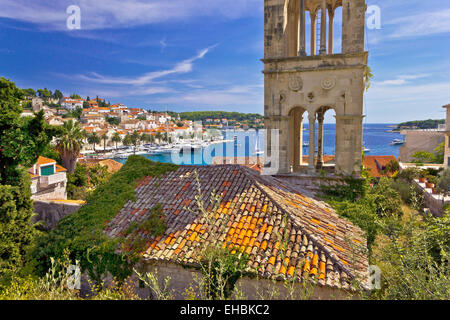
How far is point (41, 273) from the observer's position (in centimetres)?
802

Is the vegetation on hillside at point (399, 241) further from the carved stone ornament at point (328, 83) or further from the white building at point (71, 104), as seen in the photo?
the white building at point (71, 104)

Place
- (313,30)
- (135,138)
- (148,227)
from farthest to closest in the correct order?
1. (135,138)
2. (313,30)
3. (148,227)

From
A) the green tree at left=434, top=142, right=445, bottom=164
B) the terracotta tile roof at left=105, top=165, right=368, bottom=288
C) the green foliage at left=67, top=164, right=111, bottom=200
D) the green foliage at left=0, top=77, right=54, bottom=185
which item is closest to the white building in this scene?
the green foliage at left=67, top=164, right=111, bottom=200

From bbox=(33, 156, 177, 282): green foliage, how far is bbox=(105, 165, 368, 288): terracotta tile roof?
388 mm

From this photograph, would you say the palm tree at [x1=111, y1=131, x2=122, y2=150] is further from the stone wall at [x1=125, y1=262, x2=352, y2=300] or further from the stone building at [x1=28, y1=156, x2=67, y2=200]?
the stone wall at [x1=125, y1=262, x2=352, y2=300]

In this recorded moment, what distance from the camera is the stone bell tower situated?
11648mm

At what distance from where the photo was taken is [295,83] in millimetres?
12523

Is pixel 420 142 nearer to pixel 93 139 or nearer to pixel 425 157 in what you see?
pixel 425 157

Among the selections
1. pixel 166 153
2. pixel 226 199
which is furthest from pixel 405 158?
pixel 166 153

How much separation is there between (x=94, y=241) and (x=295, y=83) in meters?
9.70

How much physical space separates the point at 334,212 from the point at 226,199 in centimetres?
411

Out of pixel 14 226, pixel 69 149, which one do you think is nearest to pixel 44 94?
pixel 69 149
